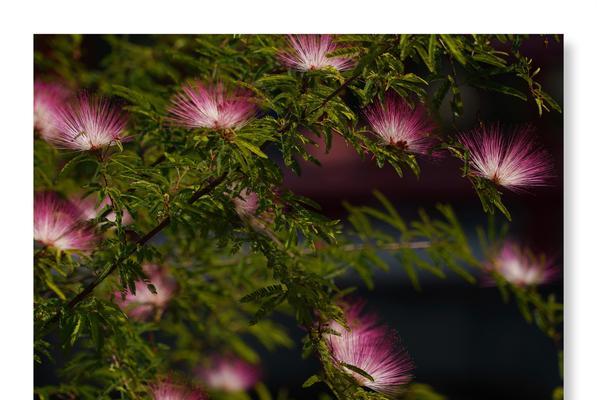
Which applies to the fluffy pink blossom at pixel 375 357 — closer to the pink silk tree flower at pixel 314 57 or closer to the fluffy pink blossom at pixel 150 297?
the pink silk tree flower at pixel 314 57

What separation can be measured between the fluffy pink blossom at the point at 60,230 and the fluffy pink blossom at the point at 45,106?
0.14m

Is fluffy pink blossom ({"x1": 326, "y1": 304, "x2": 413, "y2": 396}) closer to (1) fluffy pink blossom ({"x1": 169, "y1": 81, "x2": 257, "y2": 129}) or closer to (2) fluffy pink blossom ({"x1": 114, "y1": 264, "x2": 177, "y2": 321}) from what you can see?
(1) fluffy pink blossom ({"x1": 169, "y1": 81, "x2": 257, "y2": 129})

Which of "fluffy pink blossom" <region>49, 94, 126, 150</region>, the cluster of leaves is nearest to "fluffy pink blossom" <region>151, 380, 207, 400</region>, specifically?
the cluster of leaves

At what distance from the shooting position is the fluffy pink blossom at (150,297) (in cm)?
156

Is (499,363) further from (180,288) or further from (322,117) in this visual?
(322,117)

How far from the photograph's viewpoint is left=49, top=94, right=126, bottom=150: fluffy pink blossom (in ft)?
3.86

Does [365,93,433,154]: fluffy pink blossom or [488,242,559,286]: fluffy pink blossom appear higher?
[488,242,559,286]: fluffy pink blossom

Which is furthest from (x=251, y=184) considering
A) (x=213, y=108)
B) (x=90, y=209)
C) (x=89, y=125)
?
(x=90, y=209)

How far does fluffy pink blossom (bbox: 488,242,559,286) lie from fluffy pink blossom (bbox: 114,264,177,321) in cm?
59

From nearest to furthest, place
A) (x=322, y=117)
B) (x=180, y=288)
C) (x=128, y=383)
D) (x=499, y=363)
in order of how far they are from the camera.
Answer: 1. (x=322, y=117)
2. (x=128, y=383)
3. (x=180, y=288)
4. (x=499, y=363)
